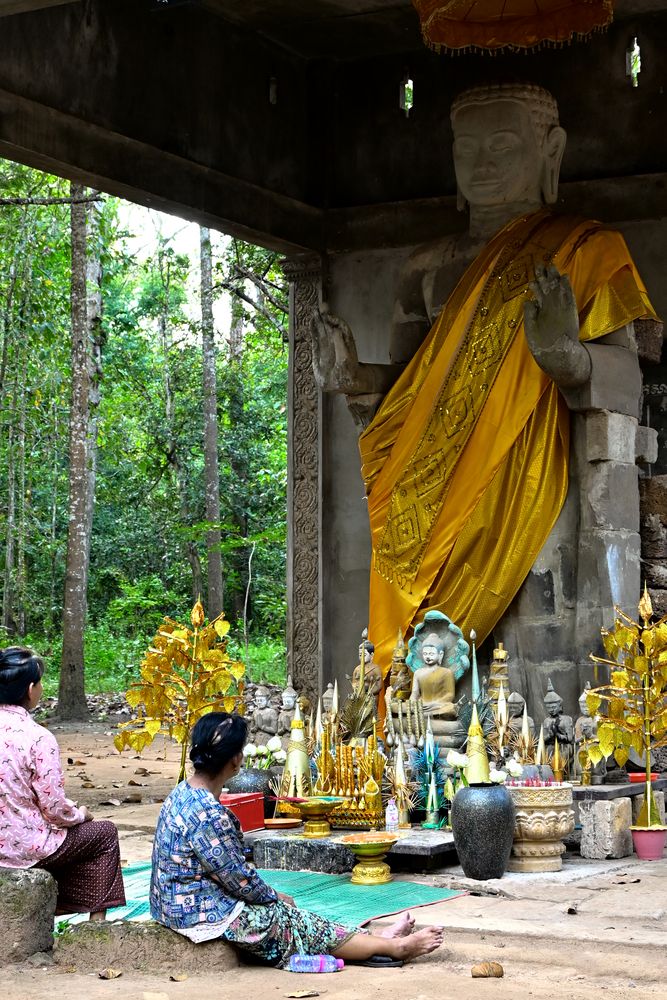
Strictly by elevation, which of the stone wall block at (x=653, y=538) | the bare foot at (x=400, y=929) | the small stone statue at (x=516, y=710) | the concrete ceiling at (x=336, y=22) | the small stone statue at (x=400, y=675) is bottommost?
the bare foot at (x=400, y=929)

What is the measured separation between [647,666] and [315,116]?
203 inches

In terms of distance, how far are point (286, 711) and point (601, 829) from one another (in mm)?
1937

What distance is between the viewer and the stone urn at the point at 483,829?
6652 millimetres

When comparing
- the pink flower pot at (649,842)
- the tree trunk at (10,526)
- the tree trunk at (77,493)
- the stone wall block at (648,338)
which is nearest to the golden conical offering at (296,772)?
the pink flower pot at (649,842)

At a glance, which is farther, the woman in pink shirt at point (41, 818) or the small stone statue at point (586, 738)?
the small stone statue at point (586, 738)

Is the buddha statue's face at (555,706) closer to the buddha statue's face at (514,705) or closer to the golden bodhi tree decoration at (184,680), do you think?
the buddha statue's face at (514,705)

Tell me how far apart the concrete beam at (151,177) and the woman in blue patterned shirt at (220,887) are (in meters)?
4.52

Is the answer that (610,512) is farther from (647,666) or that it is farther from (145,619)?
(145,619)

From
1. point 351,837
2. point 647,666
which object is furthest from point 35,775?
point 647,666

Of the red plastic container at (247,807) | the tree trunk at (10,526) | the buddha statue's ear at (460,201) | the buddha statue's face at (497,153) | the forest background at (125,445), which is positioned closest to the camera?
the red plastic container at (247,807)

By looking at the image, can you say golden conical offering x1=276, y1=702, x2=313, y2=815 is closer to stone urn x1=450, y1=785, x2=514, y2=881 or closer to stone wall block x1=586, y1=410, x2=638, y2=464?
stone urn x1=450, y1=785, x2=514, y2=881

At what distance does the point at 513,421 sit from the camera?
9055mm

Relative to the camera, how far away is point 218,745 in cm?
507

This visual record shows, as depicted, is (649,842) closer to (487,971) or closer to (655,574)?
(655,574)
